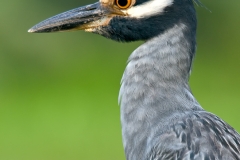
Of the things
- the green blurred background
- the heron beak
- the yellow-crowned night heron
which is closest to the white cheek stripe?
the yellow-crowned night heron

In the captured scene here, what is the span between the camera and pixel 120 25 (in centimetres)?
468

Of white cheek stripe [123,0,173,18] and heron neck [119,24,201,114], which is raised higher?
white cheek stripe [123,0,173,18]

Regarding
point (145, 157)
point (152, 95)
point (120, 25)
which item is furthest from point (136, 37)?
point (145, 157)

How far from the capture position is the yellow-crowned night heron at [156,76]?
422 cm

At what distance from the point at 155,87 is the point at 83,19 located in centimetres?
71

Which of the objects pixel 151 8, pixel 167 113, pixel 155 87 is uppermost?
pixel 151 8

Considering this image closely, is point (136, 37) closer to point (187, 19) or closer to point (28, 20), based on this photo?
point (187, 19)

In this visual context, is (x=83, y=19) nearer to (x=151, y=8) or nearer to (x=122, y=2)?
(x=122, y=2)

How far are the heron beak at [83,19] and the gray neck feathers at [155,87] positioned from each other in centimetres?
34

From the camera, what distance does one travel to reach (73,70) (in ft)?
39.7

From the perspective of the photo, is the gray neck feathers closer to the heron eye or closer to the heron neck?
the heron neck

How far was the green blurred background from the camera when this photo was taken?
10.7 meters

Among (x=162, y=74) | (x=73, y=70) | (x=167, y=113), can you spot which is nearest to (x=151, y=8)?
(x=162, y=74)

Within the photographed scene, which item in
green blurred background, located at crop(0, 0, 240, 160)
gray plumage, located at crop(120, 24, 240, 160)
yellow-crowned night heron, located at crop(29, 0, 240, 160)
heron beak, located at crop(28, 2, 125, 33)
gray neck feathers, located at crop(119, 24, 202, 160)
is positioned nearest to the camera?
gray plumage, located at crop(120, 24, 240, 160)
